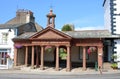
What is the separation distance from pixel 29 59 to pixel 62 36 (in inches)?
318

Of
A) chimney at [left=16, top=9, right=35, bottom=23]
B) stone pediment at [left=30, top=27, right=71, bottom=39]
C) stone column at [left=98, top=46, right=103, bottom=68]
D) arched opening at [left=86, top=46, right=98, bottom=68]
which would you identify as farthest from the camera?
chimney at [left=16, top=9, right=35, bottom=23]

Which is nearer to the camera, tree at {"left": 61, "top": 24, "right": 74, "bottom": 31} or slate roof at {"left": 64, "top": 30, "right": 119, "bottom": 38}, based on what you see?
slate roof at {"left": 64, "top": 30, "right": 119, "bottom": 38}

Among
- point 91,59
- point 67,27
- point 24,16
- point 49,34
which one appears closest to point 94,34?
point 91,59

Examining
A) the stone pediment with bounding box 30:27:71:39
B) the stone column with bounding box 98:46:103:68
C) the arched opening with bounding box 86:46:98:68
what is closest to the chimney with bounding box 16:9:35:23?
the stone pediment with bounding box 30:27:71:39

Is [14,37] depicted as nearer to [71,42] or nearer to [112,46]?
[71,42]

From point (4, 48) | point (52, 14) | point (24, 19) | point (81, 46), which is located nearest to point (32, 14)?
point (24, 19)

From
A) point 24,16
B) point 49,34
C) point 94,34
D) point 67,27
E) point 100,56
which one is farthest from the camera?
point 67,27

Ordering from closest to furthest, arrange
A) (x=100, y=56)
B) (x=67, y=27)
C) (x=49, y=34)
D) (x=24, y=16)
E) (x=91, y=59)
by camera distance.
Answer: (x=100, y=56), (x=49, y=34), (x=91, y=59), (x=24, y=16), (x=67, y=27)

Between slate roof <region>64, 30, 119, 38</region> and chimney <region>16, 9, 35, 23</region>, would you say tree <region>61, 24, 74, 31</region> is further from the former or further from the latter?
slate roof <region>64, 30, 119, 38</region>

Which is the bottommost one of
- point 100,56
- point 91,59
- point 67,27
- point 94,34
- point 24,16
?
point 91,59

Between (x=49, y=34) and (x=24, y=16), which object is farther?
(x=24, y=16)

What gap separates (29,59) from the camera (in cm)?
3784

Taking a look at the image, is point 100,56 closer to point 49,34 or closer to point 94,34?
point 94,34

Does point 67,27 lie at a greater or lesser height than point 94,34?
greater
